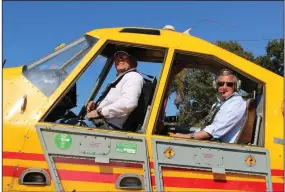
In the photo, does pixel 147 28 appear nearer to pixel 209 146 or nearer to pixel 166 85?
pixel 166 85

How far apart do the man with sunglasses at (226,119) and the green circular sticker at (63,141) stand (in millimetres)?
1070

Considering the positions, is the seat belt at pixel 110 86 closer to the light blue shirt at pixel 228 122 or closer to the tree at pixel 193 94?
the tree at pixel 193 94

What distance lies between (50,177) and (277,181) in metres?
2.11

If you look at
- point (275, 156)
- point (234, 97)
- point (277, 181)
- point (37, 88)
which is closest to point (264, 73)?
point (234, 97)

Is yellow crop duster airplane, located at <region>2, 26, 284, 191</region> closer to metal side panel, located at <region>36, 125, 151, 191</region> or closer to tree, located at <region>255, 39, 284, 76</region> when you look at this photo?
metal side panel, located at <region>36, 125, 151, 191</region>

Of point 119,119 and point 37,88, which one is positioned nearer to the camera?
point 37,88

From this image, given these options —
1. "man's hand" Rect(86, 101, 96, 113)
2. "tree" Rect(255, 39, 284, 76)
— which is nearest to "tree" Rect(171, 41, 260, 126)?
"man's hand" Rect(86, 101, 96, 113)

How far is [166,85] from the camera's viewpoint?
3676mm

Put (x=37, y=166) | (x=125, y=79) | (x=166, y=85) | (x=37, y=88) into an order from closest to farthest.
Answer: (x=37, y=166)
(x=37, y=88)
(x=166, y=85)
(x=125, y=79)

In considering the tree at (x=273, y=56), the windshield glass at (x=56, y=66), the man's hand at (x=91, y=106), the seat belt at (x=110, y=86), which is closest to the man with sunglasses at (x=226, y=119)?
the seat belt at (x=110, y=86)

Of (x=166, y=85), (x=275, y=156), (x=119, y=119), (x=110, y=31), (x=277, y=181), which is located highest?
(x=110, y=31)

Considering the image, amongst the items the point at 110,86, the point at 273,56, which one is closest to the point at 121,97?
the point at 110,86

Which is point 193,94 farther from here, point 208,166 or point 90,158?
point 90,158

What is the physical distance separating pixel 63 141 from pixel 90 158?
28 centimetres
